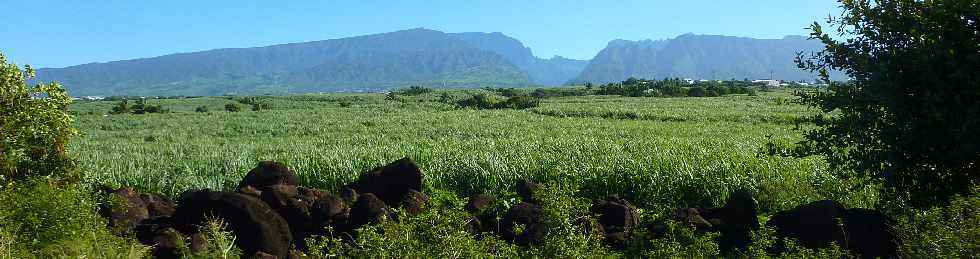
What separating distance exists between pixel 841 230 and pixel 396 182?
617 cm

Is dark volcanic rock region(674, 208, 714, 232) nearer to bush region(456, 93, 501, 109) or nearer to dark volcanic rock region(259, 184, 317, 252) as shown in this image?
dark volcanic rock region(259, 184, 317, 252)

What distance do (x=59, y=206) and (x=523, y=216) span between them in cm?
539

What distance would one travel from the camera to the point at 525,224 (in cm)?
800

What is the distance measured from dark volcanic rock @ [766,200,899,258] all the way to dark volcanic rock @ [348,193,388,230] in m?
5.08

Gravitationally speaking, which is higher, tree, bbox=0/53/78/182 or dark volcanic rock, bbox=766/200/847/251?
tree, bbox=0/53/78/182

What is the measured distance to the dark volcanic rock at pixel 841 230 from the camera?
24.3ft

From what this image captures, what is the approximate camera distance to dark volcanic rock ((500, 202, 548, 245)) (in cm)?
786

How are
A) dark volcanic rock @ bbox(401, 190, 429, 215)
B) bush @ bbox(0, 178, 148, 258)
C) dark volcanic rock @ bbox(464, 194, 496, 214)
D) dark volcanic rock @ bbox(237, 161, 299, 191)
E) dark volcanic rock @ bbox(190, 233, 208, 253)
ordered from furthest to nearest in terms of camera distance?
dark volcanic rock @ bbox(237, 161, 299, 191), dark volcanic rock @ bbox(464, 194, 496, 214), dark volcanic rock @ bbox(401, 190, 429, 215), dark volcanic rock @ bbox(190, 233, 208, 253), bush @ bbox(0, 178, 148, 258)

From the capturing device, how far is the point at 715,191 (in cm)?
1152

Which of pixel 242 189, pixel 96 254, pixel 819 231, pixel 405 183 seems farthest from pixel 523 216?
pixel 96 254

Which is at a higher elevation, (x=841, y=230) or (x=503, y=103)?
(x=841, y=230)

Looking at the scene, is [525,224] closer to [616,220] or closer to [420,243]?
[616,220]

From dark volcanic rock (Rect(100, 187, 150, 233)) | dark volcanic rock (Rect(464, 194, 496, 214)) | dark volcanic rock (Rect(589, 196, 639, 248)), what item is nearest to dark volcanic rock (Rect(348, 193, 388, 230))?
dark volcanic rock (Rect(464, 194, 496, 214))

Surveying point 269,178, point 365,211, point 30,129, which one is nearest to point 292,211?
point 365,211
